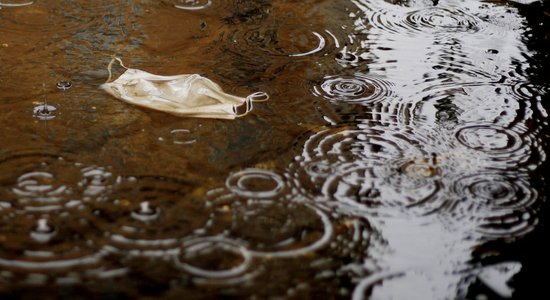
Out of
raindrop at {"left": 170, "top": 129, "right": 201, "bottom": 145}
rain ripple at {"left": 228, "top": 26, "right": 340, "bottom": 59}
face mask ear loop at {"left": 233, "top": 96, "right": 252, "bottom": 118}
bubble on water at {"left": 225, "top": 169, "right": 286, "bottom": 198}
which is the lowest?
bubble on water at {"left": 225, "top": 169, "right": 286, "bottom": 198}

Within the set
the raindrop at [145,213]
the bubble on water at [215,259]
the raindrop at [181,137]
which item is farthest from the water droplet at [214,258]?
the raindrop at [181,137]

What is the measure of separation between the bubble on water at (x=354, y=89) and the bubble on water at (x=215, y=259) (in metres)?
1.13

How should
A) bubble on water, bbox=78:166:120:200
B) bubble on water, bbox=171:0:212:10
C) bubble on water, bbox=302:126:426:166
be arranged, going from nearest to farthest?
1. bubble on water, bbox=78:166:120:200
2. bubble on water, bbox=302:126:426:166
3. bubble on water, bbox=171:0:212:10

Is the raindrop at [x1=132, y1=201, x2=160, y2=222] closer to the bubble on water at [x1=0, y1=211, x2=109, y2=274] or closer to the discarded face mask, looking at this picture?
the bubble on water at [x1=0, y1=211, x2=109, y2=274]

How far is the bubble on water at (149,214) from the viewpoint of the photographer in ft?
6.73

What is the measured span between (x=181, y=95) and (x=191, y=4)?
126 centimetres

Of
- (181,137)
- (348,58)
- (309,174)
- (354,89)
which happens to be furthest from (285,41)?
(309,174)

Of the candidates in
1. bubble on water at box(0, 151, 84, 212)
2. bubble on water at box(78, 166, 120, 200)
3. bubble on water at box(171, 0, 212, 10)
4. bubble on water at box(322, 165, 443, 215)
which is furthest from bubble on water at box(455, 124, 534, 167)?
bubble on water at box(171, 0, 212, 10)

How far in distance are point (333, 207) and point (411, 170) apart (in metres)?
0.41

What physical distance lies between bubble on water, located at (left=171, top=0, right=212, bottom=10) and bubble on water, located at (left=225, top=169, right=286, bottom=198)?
5.95 feet

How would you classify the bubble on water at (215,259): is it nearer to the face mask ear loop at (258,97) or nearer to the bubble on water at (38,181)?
the bubble on water at (38,181)

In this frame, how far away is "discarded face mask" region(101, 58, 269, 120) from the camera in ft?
9.23

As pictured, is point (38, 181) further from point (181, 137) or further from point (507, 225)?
point (507, 225)

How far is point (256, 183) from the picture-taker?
2361 millimetres
